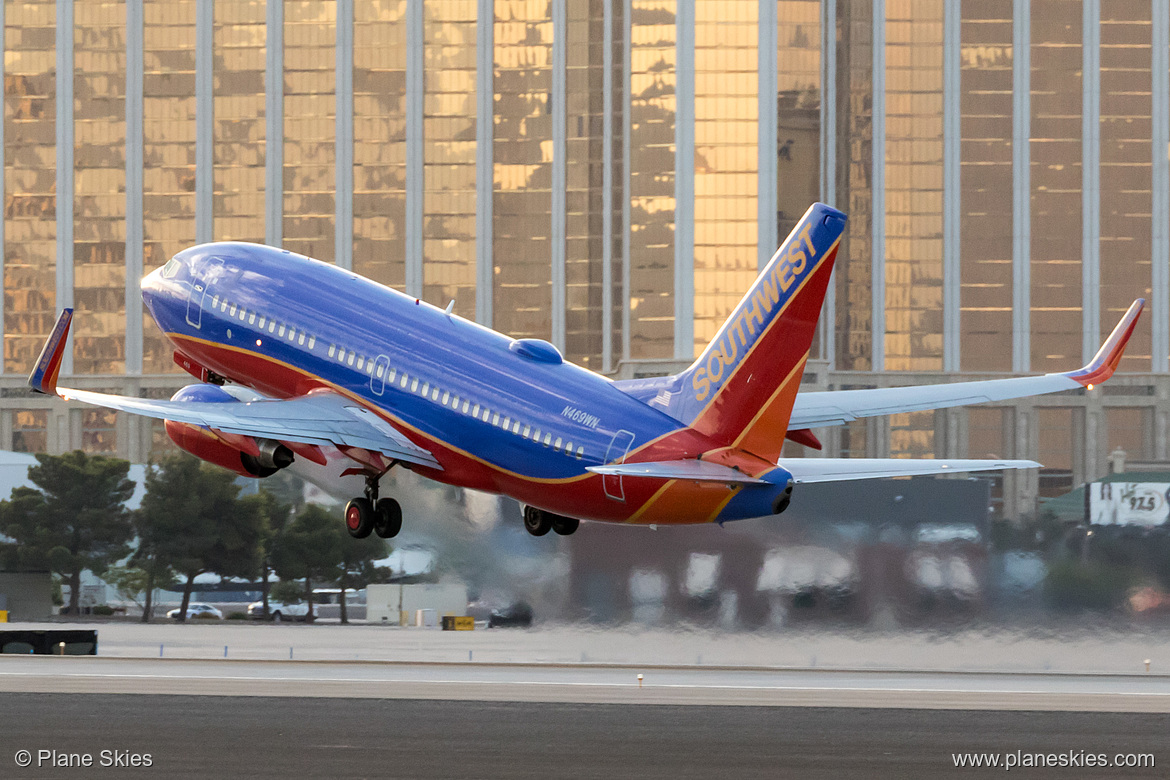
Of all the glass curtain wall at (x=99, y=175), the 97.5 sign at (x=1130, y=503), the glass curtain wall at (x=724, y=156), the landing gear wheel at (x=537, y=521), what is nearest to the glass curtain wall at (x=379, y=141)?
the glass curtain wall at (x=99, y=175)

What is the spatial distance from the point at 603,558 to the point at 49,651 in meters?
48.7

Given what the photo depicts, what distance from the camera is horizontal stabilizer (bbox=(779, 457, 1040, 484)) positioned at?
136ft

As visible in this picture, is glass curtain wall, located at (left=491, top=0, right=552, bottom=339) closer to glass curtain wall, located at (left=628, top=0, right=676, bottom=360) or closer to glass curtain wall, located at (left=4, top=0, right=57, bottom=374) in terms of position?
glass curtain wall, located at (left=628, top=0, right=676, bottom=360)

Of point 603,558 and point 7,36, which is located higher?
point 7,36

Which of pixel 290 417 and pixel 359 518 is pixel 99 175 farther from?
pixel 359 518

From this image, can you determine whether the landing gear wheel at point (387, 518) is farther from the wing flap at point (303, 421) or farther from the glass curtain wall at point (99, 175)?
the glass curtain wall at point (99, 175)

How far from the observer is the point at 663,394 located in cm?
4669

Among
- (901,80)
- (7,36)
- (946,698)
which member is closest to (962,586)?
(946,698)

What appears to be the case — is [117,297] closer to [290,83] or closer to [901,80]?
[290,83]

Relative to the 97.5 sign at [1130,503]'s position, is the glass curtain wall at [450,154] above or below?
above

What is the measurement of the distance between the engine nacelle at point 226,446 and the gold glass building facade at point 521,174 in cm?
13623

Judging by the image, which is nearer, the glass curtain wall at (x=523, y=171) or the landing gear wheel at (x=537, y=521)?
the landing gear wheel at (x=537, y=521)

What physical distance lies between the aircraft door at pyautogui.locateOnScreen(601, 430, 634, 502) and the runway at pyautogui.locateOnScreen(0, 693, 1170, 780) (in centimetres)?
2472

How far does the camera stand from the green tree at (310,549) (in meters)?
94.6
